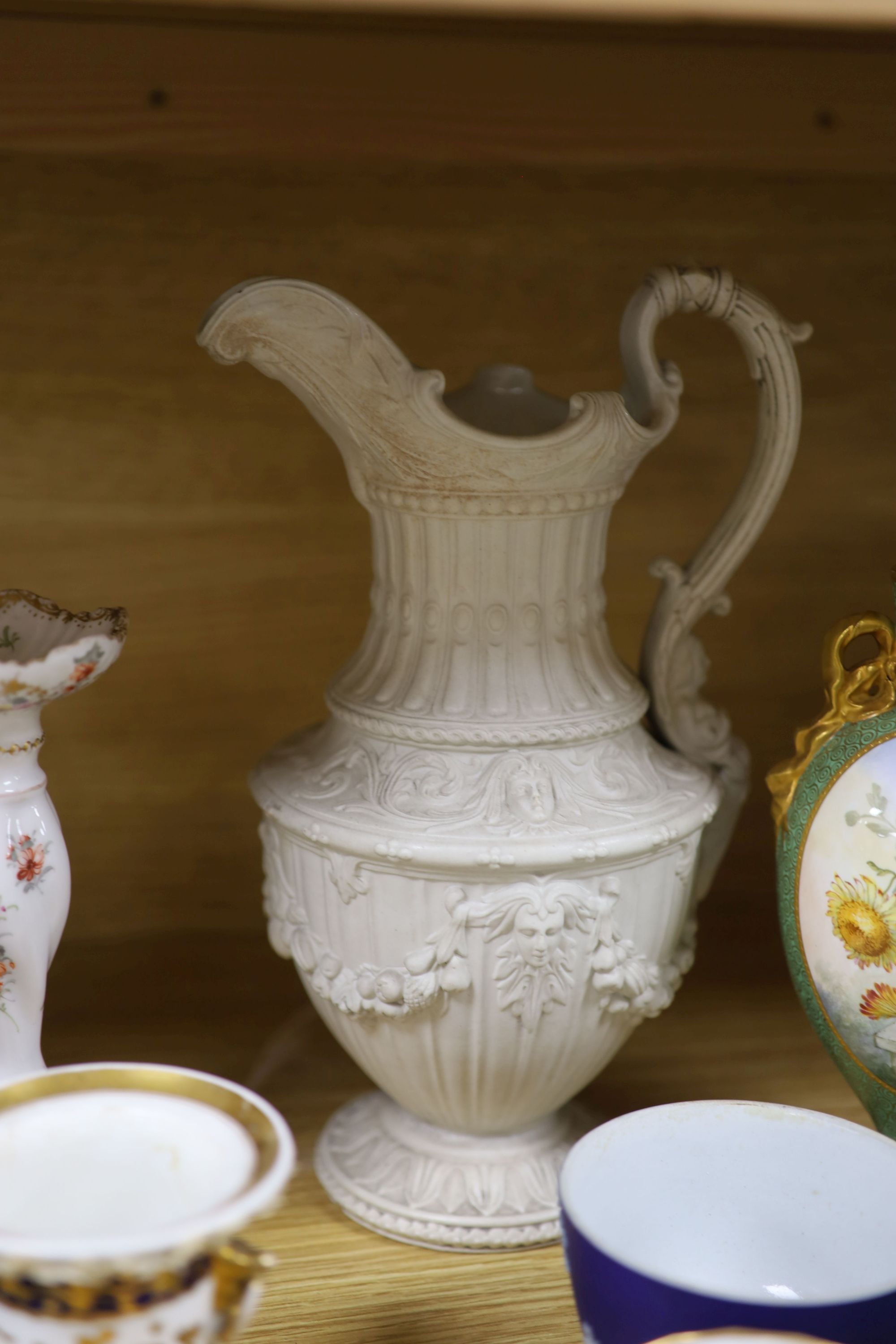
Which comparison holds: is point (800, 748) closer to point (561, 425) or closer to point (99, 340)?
point (561, 425)

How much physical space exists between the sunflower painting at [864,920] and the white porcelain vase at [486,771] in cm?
8

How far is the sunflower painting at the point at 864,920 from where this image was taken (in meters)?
0.69

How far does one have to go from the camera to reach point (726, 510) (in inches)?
31.8

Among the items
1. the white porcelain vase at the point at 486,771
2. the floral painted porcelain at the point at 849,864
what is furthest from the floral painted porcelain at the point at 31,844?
the floral painted porcelain at the point at 849,864

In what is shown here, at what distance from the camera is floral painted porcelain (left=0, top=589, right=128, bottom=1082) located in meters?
0.62

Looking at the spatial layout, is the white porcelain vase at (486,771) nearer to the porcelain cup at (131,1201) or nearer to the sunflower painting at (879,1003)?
the sunflower painting at (879,1003)

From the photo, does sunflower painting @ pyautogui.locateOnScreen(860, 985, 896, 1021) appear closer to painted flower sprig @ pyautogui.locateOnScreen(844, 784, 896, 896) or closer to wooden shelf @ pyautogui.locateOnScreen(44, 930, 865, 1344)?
painted flower sprig @ pyautogui.locateOnScreen(844, 784, 896, 896)

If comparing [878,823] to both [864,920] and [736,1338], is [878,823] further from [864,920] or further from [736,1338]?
[736,1338]

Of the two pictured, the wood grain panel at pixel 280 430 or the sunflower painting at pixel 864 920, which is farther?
the wood grain panel at pixel 280 430

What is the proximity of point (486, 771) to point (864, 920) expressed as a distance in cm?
20

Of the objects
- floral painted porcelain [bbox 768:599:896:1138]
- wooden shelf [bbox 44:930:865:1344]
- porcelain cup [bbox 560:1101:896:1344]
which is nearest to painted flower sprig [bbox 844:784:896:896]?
floral painted porcelain [bbox 768:599:896:1138]

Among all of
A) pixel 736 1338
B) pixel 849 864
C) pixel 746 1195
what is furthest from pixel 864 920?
pixel 736 1338

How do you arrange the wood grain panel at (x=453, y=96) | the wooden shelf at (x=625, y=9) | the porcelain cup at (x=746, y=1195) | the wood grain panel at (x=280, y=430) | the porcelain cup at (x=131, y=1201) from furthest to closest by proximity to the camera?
the wood grain panel at (x=280, y=430) → the wood grain panel at (x=453, y=96) → the porcelain cup at (x=746, y=1195) → the wooden shelf at (x=625, y=9) → the porcelain cup at (x=131, y=1201)

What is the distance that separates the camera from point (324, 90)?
78cm
